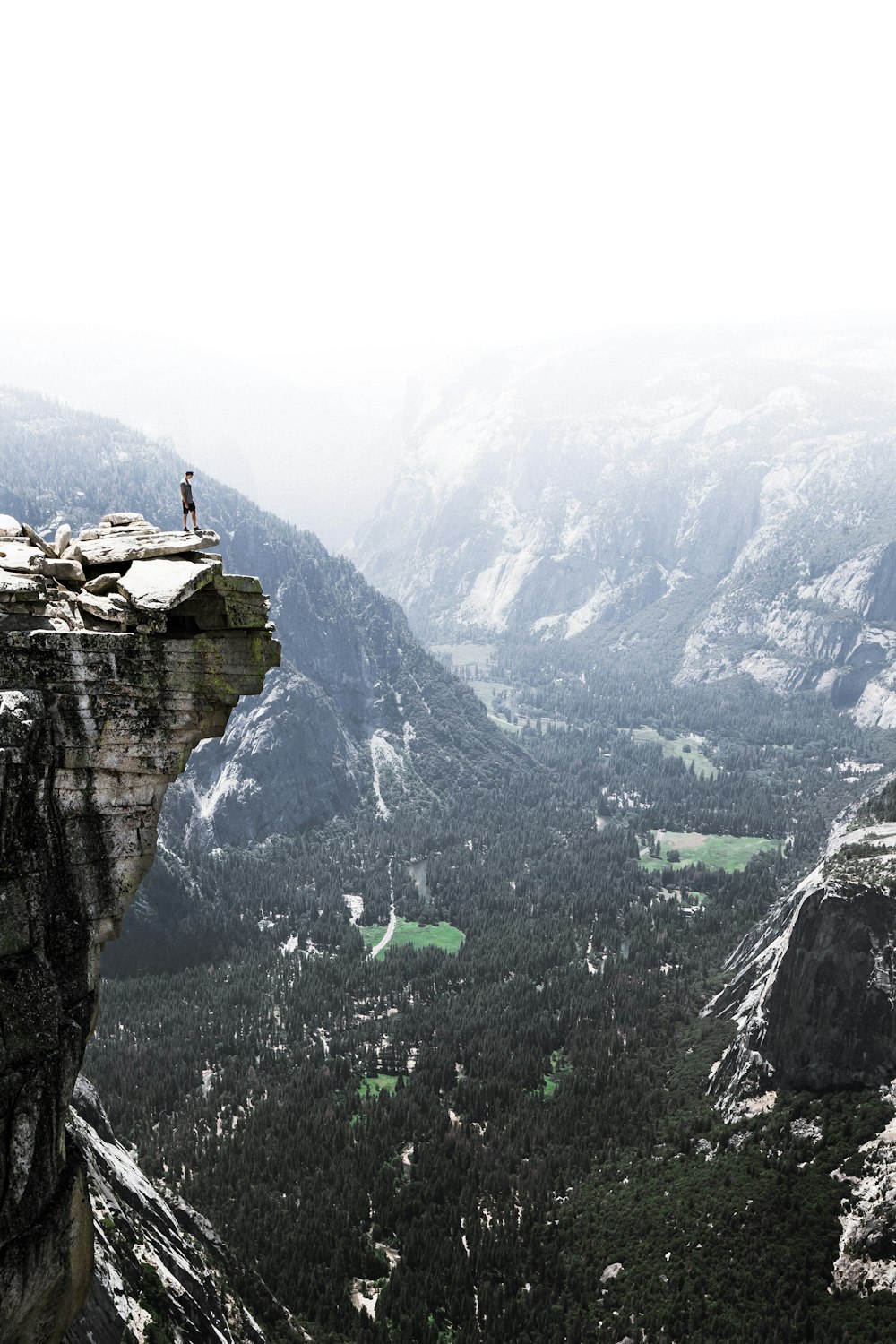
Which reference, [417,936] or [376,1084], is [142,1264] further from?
[417,936]

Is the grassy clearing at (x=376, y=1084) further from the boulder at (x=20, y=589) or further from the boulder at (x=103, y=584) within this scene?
the boulder at (x=20, y=589)

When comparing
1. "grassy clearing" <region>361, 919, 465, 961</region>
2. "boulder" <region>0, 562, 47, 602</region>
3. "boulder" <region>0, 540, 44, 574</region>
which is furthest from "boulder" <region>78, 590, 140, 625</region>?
"grassy clearing" <region>361, 919, 465, 961</region>

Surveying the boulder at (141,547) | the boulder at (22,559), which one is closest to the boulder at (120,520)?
the boulder at (141,547)

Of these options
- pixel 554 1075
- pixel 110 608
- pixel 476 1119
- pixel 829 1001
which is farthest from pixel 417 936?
pixel 110 608

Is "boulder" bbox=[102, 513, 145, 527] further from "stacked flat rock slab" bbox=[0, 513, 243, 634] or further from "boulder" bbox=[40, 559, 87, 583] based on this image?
"boulder" bbox=[40, 559, 87, 583]

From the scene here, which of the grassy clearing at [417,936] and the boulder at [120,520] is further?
the grassy clearing at [417,936]
